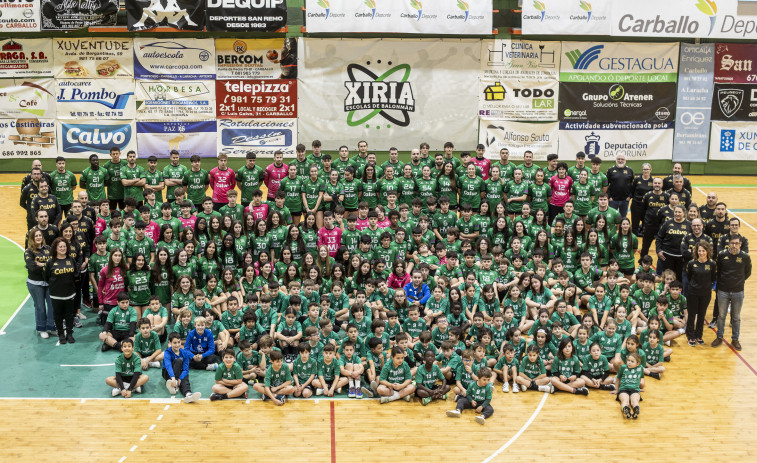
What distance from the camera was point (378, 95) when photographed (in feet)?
77.0

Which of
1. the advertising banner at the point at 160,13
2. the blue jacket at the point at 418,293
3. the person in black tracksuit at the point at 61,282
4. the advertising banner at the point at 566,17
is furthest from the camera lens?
the advertising banner at the point at 566,17

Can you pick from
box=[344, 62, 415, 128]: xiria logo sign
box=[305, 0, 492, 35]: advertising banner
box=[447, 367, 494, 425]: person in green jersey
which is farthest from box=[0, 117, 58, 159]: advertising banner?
box=[447, 367, 494, 425]: person in green jersey

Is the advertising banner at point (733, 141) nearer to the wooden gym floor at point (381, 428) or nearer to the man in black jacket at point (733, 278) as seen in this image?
the man in black jacket at point (733, 278)

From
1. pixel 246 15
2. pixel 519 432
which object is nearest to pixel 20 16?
pixel 246 15

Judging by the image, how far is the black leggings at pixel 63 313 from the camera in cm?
1493

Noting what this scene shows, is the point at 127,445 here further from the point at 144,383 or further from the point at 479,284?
the point at 479,284

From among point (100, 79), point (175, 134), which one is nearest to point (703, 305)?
point (175, 134)

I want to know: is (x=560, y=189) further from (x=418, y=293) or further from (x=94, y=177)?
(x=94, y=177)

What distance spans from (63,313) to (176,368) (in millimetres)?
2897

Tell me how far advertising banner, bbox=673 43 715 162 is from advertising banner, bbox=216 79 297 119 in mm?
10903

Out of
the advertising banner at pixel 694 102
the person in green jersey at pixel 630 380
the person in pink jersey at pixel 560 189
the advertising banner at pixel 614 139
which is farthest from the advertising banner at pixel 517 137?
the person in green jersey at pixel 630 380

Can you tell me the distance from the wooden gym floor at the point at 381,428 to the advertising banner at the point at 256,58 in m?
11.3

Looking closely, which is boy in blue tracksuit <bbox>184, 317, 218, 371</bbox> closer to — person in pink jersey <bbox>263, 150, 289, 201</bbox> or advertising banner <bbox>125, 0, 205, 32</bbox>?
person in pink jersey <bbox>263, 150, 289, 201</bbox>

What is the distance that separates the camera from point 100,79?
23172 millimetres
